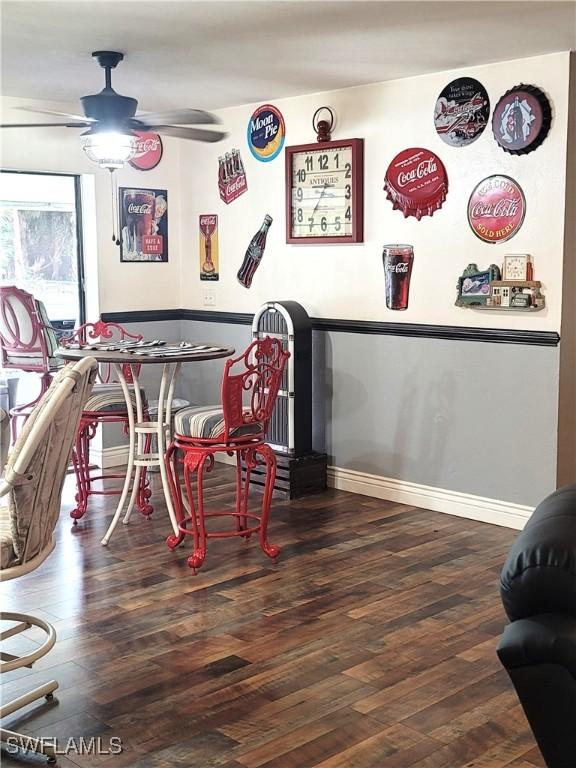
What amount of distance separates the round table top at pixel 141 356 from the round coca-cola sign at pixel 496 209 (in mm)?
1412

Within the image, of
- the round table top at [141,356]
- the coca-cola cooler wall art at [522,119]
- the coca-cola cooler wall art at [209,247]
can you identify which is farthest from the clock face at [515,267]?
the coca-cola cooler wall art at [209,247]

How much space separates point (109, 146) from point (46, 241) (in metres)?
1.91

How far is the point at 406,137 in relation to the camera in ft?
16.1

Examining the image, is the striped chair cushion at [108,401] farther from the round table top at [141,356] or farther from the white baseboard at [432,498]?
the white baseboard at [432,498]

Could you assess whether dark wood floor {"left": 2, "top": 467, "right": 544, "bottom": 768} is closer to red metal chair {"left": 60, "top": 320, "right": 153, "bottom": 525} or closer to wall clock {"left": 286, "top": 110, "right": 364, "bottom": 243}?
red metal chair {"left": 60, "top": 320, "right": 153, "bottom": 525}

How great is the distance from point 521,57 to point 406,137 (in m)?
0.76

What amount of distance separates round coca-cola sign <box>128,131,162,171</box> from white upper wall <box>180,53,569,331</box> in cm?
19

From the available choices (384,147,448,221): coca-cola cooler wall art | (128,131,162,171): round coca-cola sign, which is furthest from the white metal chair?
(128,131,162,171): round coca-cola sign

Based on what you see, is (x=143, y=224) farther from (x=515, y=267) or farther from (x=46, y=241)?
(x=515, y=267)

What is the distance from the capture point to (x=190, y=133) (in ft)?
14.5

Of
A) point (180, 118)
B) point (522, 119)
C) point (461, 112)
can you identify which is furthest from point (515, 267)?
point (180, 118)

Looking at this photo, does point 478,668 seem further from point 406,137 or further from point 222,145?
point 222,145

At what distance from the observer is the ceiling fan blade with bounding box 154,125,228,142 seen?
14.1 feet

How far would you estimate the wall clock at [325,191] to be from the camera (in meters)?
5.17
